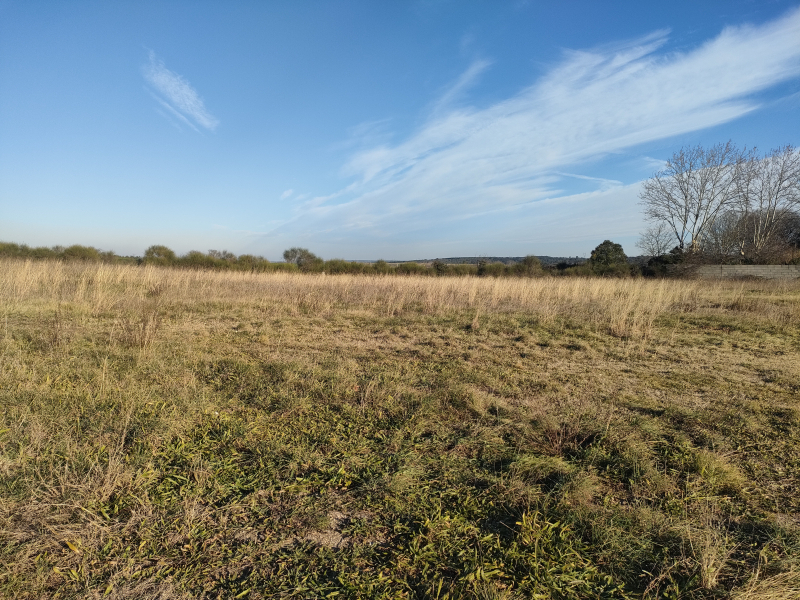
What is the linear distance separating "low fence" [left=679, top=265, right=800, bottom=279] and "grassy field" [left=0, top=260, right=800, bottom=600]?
57.5 ft

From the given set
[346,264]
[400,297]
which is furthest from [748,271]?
[346,264]

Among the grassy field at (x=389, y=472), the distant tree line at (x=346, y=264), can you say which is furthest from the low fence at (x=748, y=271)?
the grassy field at (x=389, y=472)

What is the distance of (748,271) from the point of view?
18.8m

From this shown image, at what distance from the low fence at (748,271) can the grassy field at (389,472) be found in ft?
57.5

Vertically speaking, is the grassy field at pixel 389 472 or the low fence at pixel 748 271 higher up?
the low fence at pixel 748 271

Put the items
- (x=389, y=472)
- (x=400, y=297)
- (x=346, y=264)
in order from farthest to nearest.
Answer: (x=346, y=264)
(x=400, y=297)
(x=389, y=472)

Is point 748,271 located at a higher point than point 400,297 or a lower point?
higher

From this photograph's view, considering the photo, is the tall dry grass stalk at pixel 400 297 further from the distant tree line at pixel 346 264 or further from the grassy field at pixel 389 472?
the distant tree line at pixel 346 264

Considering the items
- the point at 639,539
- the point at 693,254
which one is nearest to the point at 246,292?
the point at 639,539

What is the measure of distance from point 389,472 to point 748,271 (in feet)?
78.0

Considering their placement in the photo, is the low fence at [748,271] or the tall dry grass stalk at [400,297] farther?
the low fence at [748,271]

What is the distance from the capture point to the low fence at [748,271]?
17.8 m

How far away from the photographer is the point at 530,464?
8.30 ft

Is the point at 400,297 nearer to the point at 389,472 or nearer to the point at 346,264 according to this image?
the point at 389,472
